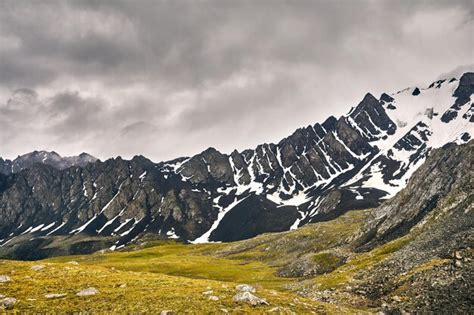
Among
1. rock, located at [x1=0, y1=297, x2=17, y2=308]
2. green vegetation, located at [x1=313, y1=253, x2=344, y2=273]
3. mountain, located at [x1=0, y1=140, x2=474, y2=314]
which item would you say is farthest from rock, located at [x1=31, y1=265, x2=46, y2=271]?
green vegetation, located at [x1=313, y1=253, x2=344, y2=273]

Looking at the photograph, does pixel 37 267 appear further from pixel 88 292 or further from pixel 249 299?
pixel 249 299

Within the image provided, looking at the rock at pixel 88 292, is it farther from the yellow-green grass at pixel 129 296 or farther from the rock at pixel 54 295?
the rock at pixel 54 295

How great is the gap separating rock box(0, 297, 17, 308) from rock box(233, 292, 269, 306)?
→ 65.2 feet

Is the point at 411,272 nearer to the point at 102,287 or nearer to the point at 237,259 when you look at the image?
the point at 102,287

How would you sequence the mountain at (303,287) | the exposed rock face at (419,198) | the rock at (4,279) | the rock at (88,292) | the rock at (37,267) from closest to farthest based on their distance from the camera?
the mountain at (303,287) → the rock at (88,292) → the rock at (4,279) → the rock at (37,267) → the exposed rock face at (419,198)

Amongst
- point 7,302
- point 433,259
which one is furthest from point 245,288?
point 433,259

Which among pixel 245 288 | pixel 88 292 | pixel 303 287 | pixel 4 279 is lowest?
pixel 303 287

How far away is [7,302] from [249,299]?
21.6 m

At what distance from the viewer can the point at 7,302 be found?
3553cm

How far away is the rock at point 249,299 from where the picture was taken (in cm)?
3534

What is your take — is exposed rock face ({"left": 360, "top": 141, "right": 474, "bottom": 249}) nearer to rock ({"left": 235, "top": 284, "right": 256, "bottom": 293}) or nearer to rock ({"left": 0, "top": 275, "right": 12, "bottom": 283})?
rock ({"left": 235, "top": 284, "right": 256, "bottom": 293})

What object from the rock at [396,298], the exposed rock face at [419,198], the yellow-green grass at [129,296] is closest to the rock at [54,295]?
the yellow-green grass at [129,296]

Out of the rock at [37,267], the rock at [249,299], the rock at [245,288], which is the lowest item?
the rock at [249,299]

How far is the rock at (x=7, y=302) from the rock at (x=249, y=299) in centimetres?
1988
